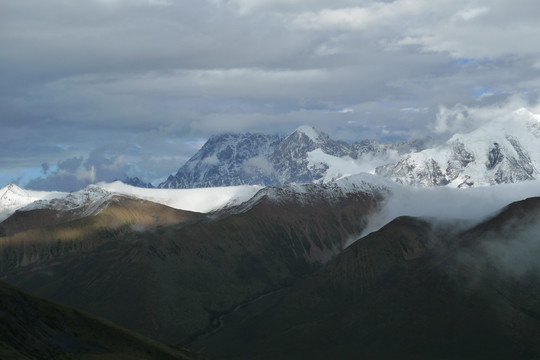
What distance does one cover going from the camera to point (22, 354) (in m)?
200
